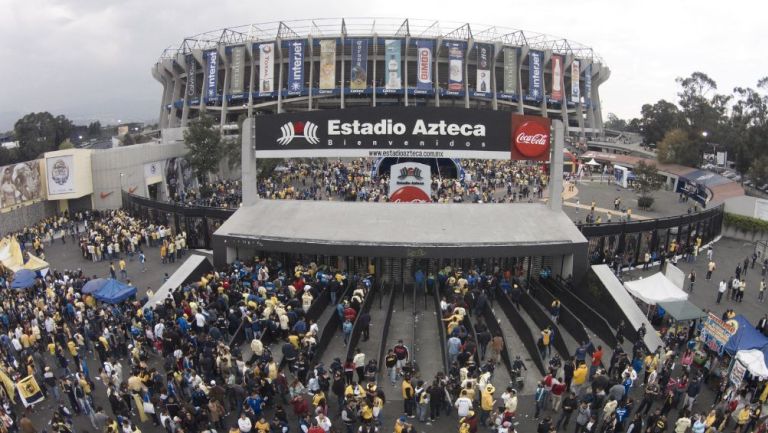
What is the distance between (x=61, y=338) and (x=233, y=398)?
6610 millimetres

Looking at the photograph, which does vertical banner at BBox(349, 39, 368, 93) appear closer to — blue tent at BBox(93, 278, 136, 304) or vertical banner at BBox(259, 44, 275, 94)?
vertical banner at BBox(259, 44, 275, 94)

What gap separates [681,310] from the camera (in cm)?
1559

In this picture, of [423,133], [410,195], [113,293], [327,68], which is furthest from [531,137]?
[327,68]

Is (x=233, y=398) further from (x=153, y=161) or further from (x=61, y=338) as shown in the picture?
(x=153, y=161)

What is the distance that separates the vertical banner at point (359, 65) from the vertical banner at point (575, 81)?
36.4 m

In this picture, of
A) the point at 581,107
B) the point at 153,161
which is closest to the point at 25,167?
the point at 153,161

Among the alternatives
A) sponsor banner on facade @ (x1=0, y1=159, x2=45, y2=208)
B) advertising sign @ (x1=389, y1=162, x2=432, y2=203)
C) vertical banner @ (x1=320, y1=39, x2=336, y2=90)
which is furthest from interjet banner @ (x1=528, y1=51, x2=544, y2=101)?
sponsor banner on facade @ (x1=0, y1=159, x2=45, y2=208)

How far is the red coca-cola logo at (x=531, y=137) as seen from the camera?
21.1m

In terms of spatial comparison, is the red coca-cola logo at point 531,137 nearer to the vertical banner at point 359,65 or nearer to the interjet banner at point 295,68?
the vertical banner at point 359,65

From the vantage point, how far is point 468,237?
63.0 ft

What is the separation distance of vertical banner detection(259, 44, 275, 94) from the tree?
31.8 meters

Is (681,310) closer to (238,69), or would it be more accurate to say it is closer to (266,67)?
(266,67)

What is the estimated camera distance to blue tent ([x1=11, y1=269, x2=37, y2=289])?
18572mm

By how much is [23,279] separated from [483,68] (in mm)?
68847
